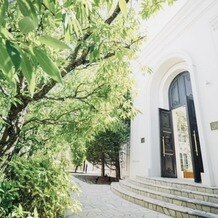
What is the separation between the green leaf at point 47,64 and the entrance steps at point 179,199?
5020 mm

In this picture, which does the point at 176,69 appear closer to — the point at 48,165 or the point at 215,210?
the point at 215,210

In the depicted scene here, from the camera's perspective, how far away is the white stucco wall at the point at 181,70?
709cm

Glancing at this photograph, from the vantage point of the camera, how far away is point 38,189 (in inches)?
123

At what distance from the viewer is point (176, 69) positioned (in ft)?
33.5

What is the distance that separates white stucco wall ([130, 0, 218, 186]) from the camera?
23.3 feet

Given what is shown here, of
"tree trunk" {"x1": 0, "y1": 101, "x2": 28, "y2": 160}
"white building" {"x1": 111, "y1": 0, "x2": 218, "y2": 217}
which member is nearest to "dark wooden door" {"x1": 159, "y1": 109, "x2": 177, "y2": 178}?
"white building" {"x1": 111, "y1": 0, "x2": 218, "y2": 217}

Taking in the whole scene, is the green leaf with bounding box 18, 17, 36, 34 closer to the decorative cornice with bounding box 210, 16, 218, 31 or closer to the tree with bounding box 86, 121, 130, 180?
the decorative cornice with bounding box 210, 16, 218, 31

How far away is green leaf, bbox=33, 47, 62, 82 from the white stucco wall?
421 cm

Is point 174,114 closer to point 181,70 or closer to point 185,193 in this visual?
point 181,70

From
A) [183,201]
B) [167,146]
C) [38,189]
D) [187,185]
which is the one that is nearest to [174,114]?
[167,146]

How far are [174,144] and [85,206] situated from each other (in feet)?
18.0

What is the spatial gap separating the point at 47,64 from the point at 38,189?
2900 mm

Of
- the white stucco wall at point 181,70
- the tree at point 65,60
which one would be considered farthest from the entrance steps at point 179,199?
the tree at point 65,60

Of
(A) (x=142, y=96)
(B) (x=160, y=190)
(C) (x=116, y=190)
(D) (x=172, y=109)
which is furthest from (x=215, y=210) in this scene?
(A) (x=142, y=96)
